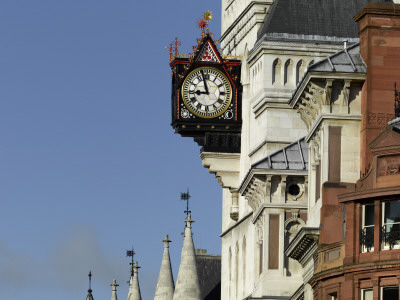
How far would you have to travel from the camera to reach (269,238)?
10094 cm

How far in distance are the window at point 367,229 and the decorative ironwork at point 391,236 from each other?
525 mm

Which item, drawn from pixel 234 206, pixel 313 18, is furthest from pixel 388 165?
pixel 234 206

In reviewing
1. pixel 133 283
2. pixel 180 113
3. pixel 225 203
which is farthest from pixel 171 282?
pixel 180 113

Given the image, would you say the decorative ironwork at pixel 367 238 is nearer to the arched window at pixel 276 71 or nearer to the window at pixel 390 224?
the window at pixel 390 224

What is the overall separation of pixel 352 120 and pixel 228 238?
111ft

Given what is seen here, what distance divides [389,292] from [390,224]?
2.06 m

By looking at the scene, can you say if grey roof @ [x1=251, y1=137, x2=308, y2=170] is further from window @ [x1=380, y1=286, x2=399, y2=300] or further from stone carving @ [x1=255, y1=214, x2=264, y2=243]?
window @ [x1=380, y1=286, x2=399, y2=300]

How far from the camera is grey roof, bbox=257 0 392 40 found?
10875 centimetres

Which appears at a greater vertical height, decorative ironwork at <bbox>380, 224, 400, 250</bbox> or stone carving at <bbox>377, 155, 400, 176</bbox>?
stone carving at <bbox>377, 155, 400, 176</bbox>

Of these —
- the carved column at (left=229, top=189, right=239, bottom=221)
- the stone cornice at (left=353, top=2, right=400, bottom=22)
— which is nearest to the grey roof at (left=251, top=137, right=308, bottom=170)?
the carved column at (left=229, top=189, right=239, bottom=221)

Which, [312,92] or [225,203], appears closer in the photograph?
[312,92]

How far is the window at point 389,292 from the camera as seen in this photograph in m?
75.7

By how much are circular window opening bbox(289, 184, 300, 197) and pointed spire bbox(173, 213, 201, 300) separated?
32.7m

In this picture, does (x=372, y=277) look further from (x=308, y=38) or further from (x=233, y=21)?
(x=233, y=21)
